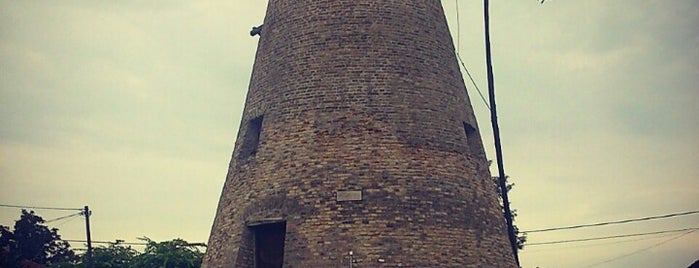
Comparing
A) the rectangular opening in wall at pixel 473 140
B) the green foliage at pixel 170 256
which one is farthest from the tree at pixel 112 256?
the rectangular opening in wall at pixel 473 140

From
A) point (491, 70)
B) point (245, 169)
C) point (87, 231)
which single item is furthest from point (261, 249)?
point (87, 231)

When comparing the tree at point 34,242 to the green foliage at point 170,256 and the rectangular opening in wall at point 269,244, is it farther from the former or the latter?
the rectangular opening in wall at point 269,244

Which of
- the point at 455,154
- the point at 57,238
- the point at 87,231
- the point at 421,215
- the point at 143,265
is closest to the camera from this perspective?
the point at 421,215

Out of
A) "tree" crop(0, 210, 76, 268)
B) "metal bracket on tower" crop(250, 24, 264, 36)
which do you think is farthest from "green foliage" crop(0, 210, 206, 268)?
"metal bracket on tower" crop(250, 24, 264, 36)

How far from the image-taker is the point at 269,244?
13000mm

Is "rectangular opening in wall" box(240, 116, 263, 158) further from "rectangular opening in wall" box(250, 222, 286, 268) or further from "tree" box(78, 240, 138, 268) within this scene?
"tree" box(78, 240, 138, 268)

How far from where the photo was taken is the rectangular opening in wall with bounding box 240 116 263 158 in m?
14.0

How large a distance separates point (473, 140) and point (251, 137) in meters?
3.89

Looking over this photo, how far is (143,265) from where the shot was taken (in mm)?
24625

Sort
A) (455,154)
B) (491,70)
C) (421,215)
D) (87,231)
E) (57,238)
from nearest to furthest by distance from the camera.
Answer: (421,215) → (455,154) → (491,70) → (87,231) → (57,238)

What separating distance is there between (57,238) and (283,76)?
25779mm

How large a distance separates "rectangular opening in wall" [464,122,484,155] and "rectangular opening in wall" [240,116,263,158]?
11.8ft

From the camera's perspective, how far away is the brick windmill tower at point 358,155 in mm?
12211

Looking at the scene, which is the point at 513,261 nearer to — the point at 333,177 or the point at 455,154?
the point at 455,154
